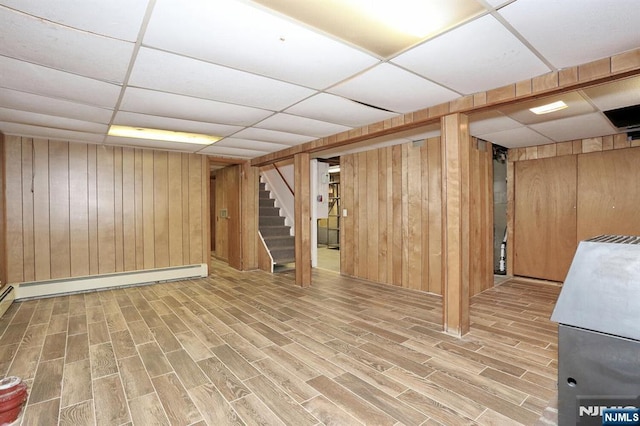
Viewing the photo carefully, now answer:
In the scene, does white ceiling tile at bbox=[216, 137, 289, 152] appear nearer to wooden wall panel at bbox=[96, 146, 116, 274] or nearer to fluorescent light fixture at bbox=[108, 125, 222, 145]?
fluorescent light fixture at bbox=[108, 125, 222, 145]

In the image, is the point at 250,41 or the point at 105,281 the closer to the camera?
the point at 250,41

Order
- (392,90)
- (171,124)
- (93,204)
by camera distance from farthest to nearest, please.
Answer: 1. (93,204)
2. (171,124)
3. (392,90)

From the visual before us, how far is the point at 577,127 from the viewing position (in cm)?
402

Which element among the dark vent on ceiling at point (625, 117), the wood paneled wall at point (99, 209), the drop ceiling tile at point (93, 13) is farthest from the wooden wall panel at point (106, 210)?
the dark vent on ceiling at point (625, 117)

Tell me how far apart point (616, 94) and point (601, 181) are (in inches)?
94.8

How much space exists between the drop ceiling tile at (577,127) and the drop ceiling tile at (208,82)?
3232mm

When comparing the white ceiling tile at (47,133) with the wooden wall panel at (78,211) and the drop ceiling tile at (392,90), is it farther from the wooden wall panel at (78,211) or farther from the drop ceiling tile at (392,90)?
the drop ceiling tile at (392,90)

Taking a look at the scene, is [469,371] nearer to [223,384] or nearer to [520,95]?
[223,384]

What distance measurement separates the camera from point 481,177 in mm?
4809

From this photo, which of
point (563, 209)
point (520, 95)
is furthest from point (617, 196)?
point (520, 95)

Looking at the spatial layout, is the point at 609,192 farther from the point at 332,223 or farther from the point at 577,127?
the point at 332,223

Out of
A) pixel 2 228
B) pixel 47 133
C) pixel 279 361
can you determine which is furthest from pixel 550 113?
pixel 2 228

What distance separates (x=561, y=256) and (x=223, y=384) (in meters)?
5.50

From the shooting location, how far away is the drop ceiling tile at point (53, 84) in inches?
88.2
